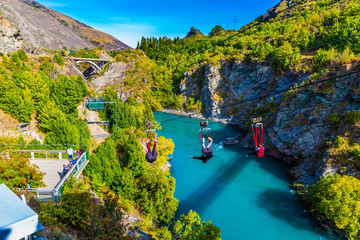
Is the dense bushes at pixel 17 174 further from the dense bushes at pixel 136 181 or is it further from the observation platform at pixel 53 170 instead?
the dense bushes at pixel 136 181

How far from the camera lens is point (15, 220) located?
20.1 ft

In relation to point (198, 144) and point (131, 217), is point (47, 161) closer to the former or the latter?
point (131, 217)

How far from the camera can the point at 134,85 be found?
259ft

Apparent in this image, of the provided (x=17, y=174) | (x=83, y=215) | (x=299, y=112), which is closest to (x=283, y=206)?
(x=299, y=112)


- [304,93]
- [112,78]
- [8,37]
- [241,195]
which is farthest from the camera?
[112,78]

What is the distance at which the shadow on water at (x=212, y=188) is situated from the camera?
80.4 feet

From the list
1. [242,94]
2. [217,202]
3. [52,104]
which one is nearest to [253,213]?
[217,202]

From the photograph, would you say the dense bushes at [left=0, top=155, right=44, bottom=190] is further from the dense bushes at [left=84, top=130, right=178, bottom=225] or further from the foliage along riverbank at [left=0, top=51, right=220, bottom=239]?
the dense bushes at [left=84, top=130, right=178, bottom=225]

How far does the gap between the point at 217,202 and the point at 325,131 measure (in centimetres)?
1900

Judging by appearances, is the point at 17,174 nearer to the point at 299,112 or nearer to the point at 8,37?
the point at 8,37

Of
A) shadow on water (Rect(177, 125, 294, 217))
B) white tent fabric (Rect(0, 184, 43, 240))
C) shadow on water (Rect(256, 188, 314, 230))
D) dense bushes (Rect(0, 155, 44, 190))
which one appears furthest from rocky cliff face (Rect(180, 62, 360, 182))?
white tent fabric (Rect(0, 184, 43, 240))

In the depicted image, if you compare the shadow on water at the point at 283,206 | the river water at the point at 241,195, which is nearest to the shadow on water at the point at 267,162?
the river water at the point at 241,195

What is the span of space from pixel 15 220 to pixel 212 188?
2444 centimetres

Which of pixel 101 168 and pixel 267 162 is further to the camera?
pixel 267 162
